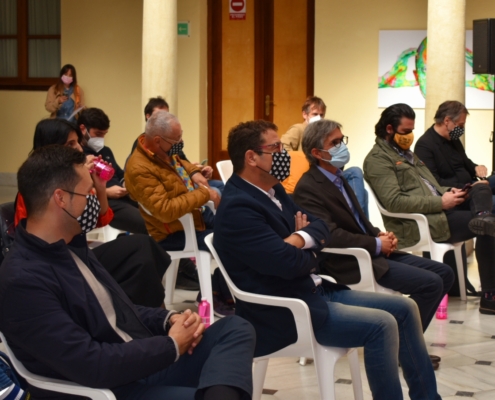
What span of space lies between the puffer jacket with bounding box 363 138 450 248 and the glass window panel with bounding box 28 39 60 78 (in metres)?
7.21

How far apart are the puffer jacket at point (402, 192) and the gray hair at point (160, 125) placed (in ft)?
4.34

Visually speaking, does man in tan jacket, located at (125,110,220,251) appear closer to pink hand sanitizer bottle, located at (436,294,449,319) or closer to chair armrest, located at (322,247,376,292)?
chair armrest, located at (322,247,376,292)

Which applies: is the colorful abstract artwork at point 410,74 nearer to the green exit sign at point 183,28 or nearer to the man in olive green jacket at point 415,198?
the green exit sign at point 183,28

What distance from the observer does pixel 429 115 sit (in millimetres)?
7367

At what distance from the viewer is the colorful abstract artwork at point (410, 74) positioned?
9.18 metres

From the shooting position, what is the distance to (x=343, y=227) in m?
4.10

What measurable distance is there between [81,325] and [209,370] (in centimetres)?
40

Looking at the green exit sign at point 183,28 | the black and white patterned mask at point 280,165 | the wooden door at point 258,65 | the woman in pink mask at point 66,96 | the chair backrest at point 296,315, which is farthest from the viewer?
the woman in pink mask at point 66,96

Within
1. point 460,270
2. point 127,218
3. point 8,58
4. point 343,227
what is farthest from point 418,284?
point 8,58

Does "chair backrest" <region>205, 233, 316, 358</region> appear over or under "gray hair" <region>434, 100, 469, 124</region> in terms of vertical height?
under

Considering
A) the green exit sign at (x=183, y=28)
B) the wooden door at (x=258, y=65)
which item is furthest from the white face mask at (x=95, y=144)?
the wooden door at (x=258, y=65)

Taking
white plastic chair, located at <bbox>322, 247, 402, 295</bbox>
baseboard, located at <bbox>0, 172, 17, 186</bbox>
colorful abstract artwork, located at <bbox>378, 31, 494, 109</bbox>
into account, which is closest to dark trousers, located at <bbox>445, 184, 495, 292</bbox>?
white plastic chair, located at <bbox>322, 247, 402, 295</bbox>

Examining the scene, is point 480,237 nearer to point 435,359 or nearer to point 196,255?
point 435,359

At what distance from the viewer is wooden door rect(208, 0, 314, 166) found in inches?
395
